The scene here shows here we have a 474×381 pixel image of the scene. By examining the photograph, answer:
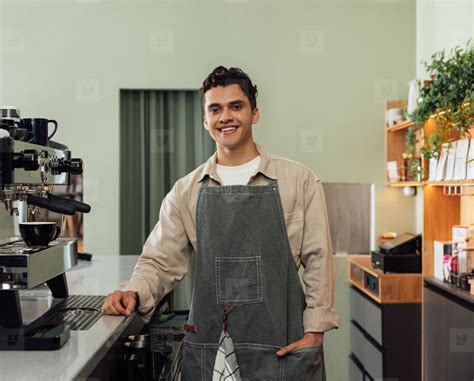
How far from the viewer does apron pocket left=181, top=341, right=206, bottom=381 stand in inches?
80.3

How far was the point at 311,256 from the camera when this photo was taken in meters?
2.03

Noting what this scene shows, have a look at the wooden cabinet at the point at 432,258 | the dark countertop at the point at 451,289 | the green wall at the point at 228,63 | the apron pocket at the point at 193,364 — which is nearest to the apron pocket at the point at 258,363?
the apron pocket at the point at 193,364

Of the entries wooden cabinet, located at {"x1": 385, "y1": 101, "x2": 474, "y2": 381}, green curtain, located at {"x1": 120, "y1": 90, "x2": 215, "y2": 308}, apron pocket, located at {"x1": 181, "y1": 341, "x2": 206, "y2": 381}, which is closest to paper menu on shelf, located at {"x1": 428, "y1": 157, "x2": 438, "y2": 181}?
wooden cabinet, located at {"x1": 385, "y1": 101, "x2": 474, "y2": 381}

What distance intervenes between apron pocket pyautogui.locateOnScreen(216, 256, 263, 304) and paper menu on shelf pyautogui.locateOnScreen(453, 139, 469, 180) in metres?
1.48

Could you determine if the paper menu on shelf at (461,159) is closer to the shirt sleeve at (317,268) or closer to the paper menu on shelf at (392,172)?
the paper menu on shelf at (392,172)

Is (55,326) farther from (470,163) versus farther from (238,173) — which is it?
(470,163)

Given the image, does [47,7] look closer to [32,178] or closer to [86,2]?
[86,2]

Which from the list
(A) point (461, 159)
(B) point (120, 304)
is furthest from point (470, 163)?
(B) point (120, 304)

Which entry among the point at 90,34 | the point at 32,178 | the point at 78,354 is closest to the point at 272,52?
the point at 90,34

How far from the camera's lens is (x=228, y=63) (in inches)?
176

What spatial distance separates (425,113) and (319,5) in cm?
155

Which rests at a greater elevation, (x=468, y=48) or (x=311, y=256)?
(x=468, y=48)

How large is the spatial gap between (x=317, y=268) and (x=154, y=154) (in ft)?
9.23

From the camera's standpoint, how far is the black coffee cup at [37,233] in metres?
1.82
